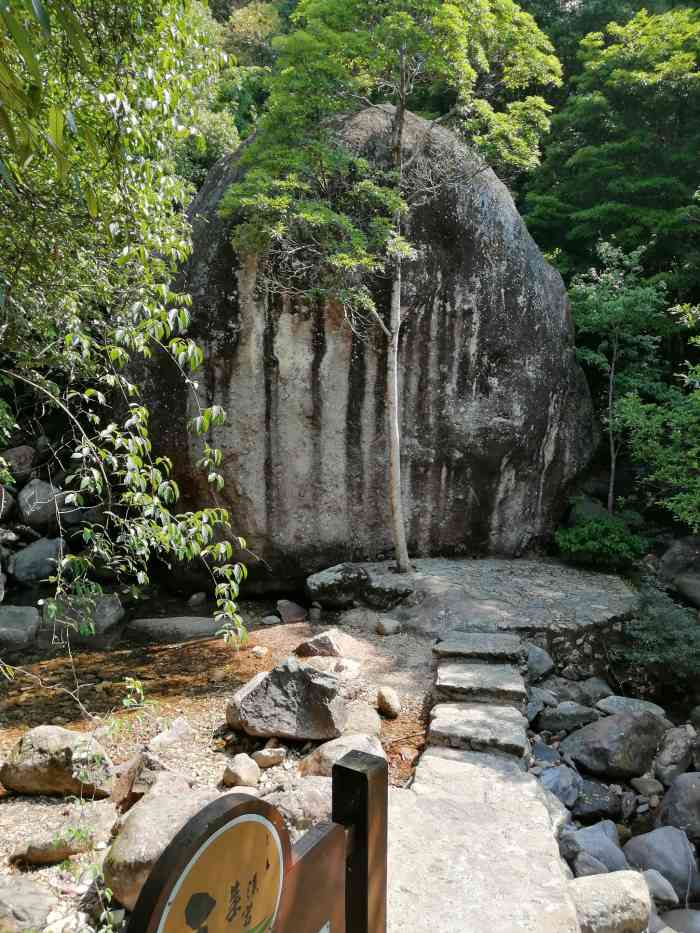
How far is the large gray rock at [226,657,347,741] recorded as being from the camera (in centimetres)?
492

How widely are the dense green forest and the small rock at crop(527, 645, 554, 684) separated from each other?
2.59 metres

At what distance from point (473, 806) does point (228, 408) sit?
6148 mm

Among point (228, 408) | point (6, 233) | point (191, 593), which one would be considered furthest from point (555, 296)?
point (6, 233)

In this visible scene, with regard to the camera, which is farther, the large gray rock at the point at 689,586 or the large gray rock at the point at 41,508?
the large gray rock at the point at 41,508

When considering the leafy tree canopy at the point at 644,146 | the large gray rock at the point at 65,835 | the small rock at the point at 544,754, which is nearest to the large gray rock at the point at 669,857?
the small rock at the point at 544,754

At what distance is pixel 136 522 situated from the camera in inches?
121

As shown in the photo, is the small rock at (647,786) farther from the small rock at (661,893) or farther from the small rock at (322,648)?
the small rock at (322,648)

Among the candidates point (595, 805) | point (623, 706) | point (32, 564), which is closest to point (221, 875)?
point (595, 805)

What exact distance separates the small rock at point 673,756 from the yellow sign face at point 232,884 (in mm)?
5122

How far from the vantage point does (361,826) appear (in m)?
1.74

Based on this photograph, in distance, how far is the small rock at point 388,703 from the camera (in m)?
5.45

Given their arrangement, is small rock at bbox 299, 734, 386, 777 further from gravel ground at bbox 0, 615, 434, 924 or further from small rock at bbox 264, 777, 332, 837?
small rock at bbox 264, 777, 332, 837

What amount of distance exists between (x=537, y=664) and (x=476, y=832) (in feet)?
10.1

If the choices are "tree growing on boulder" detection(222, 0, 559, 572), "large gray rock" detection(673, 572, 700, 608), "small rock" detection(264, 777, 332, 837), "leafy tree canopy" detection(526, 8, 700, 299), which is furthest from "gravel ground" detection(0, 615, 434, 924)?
"leafy tree canopy" detection(526, 8, 700, 299)
